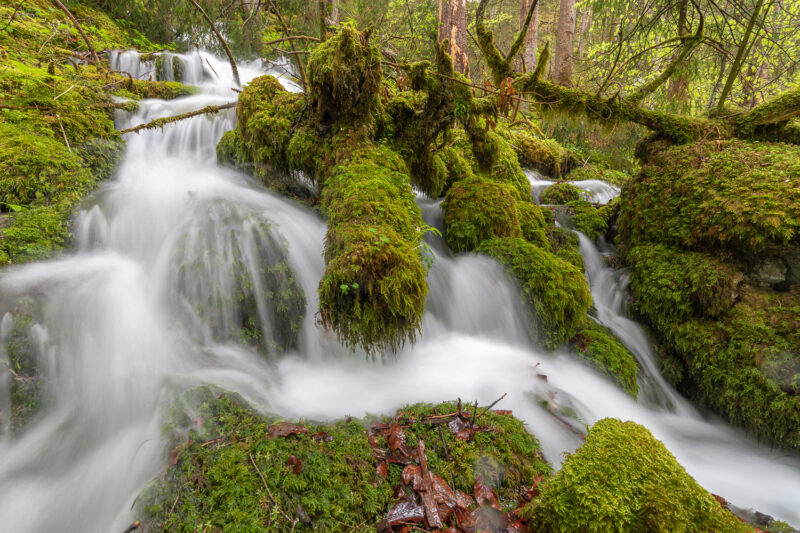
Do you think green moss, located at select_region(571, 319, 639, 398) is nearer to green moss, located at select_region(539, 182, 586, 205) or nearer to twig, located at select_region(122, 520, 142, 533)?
twig, located at select_region(122, 520, 142, 533)

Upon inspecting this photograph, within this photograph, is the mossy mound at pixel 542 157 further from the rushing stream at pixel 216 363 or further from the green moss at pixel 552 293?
the green moss at pixel 552 293

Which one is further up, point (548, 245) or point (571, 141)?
point (571, 141)

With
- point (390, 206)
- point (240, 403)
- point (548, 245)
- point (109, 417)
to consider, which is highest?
point (390, 206)

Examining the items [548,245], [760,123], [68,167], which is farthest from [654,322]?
[68,167]

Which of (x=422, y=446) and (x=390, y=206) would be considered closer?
(x=422, y=446)

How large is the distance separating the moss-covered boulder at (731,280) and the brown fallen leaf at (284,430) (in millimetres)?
4236

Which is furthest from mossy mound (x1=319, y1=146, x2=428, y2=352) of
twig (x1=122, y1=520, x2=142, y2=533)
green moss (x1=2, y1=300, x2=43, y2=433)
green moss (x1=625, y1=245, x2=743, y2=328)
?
green moss (x1=625, y1=245, x2=743, y2=328)

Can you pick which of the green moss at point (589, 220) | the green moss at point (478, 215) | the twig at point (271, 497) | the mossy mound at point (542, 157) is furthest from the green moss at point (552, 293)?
the mossy mound at point (542, 157)

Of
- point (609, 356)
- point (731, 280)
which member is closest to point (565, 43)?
point (731, 280)

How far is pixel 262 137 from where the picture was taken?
4.61 meters

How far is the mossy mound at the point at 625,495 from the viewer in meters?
1.47

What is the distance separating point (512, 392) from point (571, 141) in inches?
474

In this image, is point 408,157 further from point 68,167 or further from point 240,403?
point 68,167

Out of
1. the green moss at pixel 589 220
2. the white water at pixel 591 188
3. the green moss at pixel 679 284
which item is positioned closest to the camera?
the green moss at pixel 679 284
